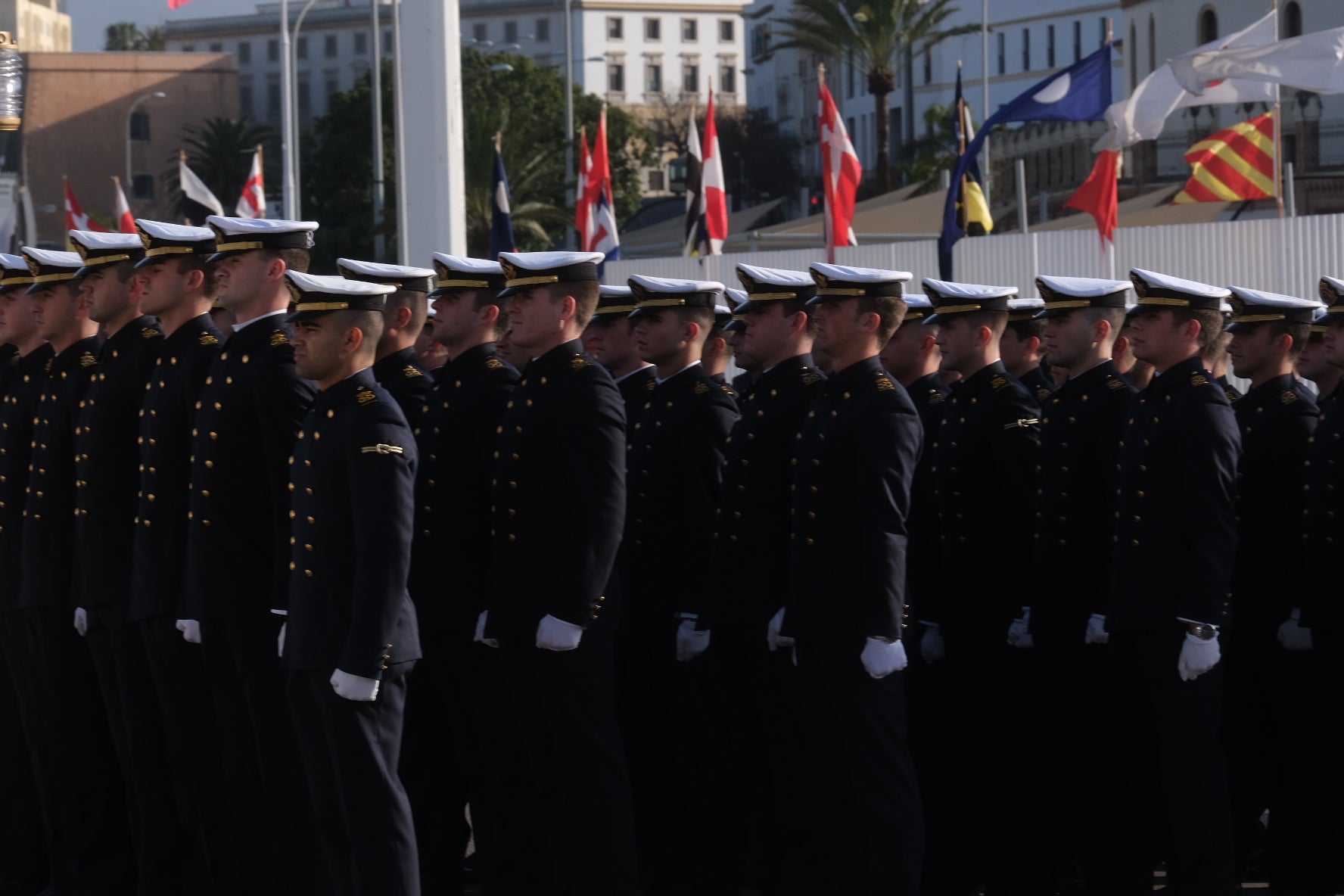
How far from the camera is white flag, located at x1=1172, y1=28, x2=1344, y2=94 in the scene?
42.3 ft

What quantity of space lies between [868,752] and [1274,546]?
5.94ft

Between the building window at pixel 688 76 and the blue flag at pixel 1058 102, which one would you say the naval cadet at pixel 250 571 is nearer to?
the blue flag at pixel 1058 102

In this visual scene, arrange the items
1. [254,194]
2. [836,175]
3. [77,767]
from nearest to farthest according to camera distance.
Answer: [77,767], [836,175], [254,194]

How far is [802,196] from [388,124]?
16.9 meters

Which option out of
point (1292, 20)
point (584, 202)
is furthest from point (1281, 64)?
point (1292, 20)

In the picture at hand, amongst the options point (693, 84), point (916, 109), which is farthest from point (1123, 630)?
point (693, 84)

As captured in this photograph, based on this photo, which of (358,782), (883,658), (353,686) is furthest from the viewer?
(883,658)

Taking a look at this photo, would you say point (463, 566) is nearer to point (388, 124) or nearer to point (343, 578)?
point (343, 578)

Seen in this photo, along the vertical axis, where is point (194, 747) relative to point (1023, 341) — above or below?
below

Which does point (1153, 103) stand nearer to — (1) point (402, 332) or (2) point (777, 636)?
(1) point (402, 332)

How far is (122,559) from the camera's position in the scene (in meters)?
6.38

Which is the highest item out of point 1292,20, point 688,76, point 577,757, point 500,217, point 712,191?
point 688,76

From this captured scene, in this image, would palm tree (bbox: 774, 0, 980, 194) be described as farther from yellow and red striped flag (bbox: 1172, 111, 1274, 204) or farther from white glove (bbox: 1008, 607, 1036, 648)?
white glove (bbox: 1008, 607, 1036, 648)

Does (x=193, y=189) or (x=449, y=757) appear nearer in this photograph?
(x=449, y=757)
